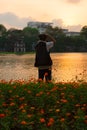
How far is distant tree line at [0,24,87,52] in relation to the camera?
143875 millimetres

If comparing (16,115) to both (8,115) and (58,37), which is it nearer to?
(8,115)

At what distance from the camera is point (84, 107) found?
300 inches

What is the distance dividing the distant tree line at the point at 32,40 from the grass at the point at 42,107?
134208 millimetres

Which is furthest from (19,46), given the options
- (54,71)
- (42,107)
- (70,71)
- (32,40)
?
(42,107)

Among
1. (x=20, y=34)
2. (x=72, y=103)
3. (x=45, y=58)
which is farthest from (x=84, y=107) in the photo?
(x=20, y=34)

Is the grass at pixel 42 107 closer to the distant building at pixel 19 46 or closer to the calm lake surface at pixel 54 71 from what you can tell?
the calm lake surface at pixel 54 71

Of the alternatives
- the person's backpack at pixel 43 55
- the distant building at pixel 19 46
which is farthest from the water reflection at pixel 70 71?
the distant building at pixel 19 46

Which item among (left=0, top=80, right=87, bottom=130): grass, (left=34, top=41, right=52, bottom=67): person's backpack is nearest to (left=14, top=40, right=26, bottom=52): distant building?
(left=34, top=41, right=52, bottom=67): person's backpack

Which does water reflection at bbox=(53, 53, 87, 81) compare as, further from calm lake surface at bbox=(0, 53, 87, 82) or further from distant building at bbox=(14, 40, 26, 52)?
distant building at bbox=(14, 40, 26, 52)

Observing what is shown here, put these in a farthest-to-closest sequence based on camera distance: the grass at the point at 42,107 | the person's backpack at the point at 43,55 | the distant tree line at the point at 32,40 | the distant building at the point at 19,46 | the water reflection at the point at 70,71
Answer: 1. the distant tree line at the point at 32,40
2. the distant building at the point at 19,46
3. the water reflection at the point at 70,71
4. the person's backpack at the point at 43,55
5. the grass at the point at 42,107

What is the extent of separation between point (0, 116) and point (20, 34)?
14115 centimetres

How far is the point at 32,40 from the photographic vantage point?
147 m

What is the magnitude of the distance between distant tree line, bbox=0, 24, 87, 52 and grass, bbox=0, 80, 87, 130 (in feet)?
440

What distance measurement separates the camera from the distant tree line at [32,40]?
A: 143875mm
